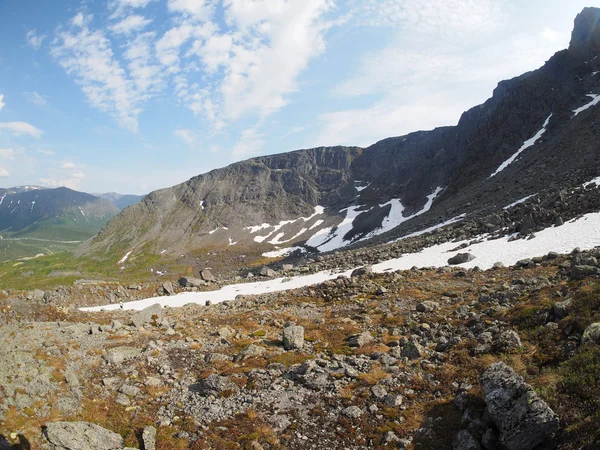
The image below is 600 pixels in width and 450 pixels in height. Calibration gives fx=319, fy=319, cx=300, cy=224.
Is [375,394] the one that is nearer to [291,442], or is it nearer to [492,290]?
[291,442]

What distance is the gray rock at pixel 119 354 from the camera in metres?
16.3

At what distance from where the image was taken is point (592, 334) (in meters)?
10.7

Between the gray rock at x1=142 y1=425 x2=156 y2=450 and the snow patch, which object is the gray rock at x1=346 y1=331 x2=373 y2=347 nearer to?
the gray rock at x1=142 y1=425 x2=156 y2=450

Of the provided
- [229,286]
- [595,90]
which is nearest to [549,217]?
[229,286]

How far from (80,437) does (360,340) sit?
12.7m

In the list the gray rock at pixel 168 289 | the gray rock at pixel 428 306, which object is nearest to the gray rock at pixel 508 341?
the gray rock at pixel 428 306

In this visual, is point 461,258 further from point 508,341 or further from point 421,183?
point 421,183

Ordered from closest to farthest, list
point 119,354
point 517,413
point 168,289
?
1. point 517,413
2. point 119,354
3. point 168,289

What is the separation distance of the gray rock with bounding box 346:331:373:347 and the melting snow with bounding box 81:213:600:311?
55.5 ft

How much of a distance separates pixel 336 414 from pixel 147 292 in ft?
144

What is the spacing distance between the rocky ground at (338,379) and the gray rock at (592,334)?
50mm

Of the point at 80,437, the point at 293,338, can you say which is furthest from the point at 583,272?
the point at 80,437

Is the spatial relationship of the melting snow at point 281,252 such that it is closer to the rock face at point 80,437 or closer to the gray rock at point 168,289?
the gray rock at point 168,289

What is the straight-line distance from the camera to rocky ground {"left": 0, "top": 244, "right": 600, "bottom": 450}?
31.6 feet
